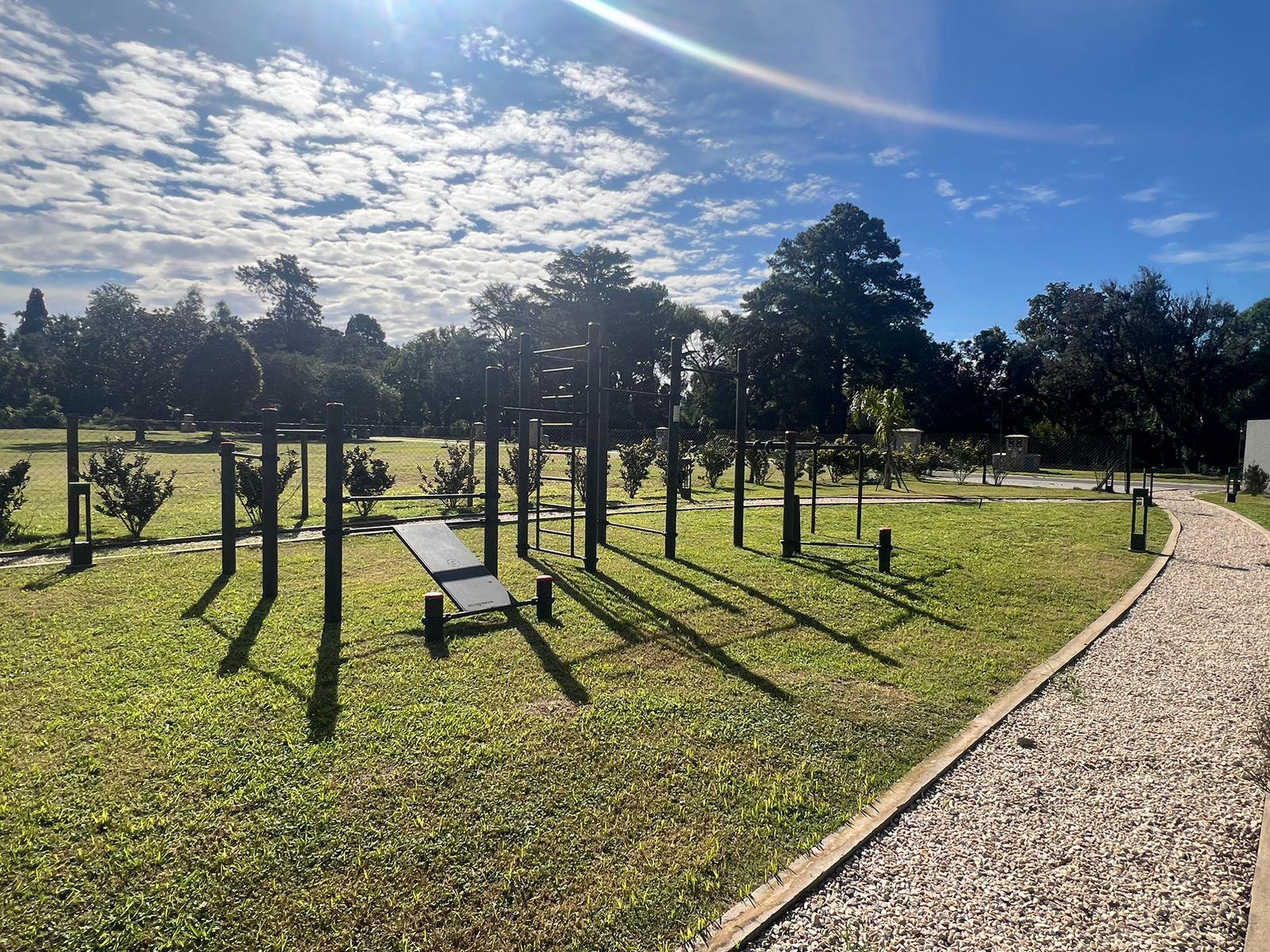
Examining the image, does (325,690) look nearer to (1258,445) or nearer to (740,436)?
(740,436)

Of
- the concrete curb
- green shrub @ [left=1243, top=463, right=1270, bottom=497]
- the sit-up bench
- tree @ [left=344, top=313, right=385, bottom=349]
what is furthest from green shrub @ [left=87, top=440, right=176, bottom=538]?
tree @ [left=344, top=313, right=385, bottom=349]

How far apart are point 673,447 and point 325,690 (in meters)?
5.68

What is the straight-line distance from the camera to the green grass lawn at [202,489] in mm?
9930

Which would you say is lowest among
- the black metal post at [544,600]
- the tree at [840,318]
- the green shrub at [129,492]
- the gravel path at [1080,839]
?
the gravel path at [1080,839]

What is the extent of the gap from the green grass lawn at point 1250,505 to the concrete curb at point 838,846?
13383 mm

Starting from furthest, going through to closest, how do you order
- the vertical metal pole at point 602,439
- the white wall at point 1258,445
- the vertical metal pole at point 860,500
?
the white wall at point 1258,445, the vertical metal pole at point 860,500, the vertical metal pole at point 602,439

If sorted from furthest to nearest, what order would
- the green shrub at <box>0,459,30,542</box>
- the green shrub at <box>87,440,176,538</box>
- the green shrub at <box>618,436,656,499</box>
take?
1. the green shrub at <box>618,436,656,499</box>
2. the green shrub at <box>87,440,176,538</box>
3. the green shrub at <box>0,459,30,542</box>

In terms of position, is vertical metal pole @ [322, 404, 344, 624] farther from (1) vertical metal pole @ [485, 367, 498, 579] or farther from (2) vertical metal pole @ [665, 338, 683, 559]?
(2) vertical metal pole @ [665, 338, 683, 559]

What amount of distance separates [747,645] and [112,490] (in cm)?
939

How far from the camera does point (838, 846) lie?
2699 mm

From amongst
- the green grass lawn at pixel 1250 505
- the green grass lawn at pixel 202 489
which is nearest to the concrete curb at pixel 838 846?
the green grass lawn at pixel 202 489

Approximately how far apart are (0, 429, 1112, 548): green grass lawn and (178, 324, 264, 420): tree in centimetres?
192

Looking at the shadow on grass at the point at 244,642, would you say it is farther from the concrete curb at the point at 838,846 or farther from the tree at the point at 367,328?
the tree at the point at 367,328

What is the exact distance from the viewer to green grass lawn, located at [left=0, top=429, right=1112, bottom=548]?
9.93 metres
